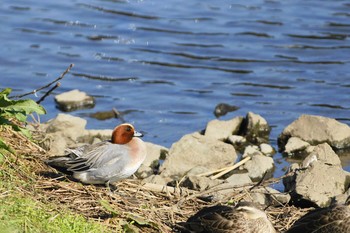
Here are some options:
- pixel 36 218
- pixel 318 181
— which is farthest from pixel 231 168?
pixel 36 218

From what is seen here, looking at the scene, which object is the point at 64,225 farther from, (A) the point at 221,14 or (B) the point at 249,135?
(A) the point at 221,14

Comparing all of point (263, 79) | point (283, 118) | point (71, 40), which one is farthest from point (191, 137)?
point (71, 40)

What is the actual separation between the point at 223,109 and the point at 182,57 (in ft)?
8.81

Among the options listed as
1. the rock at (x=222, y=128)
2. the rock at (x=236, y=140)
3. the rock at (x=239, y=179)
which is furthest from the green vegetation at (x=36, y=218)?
the rock at (x=236, y=140)

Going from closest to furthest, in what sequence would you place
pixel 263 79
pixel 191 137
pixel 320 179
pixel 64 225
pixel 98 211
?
1. pixel 64 225
2. pixel 98 211
3. pixel 320 179
4. pixel 191 137
5. pixel 263 79

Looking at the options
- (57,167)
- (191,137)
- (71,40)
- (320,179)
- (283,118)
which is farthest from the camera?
(71,40)

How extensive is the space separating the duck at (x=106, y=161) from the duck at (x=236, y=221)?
116 cm

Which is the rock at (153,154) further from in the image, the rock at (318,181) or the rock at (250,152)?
the rock at (318,181)

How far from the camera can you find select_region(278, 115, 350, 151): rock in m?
13.5

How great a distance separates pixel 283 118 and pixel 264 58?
271cm

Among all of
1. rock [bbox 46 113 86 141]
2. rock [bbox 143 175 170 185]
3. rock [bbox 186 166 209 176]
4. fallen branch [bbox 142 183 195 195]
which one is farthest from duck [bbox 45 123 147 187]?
rock [bbox 46 113 86 141]

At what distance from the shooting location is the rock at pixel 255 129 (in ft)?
45.4

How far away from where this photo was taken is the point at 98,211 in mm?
8812

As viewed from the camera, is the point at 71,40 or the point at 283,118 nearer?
the point at 283,118
